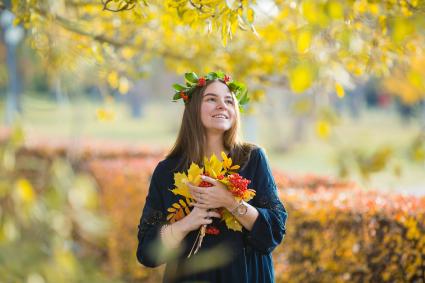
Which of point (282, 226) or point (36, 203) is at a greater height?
point (36, 203)

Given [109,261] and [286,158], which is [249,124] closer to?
[109,261]

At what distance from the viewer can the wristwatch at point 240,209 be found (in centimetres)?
241

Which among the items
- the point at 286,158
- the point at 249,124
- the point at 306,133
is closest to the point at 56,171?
the point at 249,124

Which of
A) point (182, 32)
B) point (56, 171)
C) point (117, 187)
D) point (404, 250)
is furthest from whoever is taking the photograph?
point (117, 187)

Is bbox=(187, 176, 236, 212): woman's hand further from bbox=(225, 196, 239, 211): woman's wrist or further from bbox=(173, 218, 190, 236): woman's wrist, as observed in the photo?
bbox=(173, 218, 190, 236): woman's wrist

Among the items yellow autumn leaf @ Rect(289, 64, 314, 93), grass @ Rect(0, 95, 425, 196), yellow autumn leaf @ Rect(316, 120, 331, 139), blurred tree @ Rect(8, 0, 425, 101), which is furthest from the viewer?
grass @ Rect(0, 95, 425, 196)

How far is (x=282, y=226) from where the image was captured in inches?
101

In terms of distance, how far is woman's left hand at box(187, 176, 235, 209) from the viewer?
7.82 feet

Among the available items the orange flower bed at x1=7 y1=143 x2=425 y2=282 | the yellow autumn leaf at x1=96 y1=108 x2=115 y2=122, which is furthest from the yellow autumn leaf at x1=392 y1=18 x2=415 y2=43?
the yellow autumn leaf at x1=96 y1=108 x2=115 y2=122

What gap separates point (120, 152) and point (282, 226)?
7.85 meters

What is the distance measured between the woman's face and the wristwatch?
0.44 metres

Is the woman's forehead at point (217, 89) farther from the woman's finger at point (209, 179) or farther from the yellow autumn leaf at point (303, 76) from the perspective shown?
the yellow autumn leaf at point (303, 76)

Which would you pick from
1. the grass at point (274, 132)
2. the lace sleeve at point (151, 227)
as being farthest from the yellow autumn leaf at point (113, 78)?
the grass at point (274, 132)

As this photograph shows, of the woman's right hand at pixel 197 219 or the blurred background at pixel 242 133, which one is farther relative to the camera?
the woman's right hand at pixel 197 219
